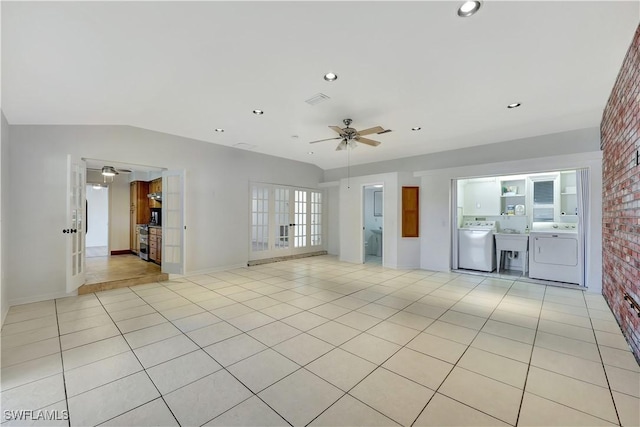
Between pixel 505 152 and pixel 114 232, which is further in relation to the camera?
pixel 114 232

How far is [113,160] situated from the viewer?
4.49m

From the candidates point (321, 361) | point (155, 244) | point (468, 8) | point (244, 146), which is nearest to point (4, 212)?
point (155, 244)

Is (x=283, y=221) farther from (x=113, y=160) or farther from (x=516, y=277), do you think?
(x=516, y=277)

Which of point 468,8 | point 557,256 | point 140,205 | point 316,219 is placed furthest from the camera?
point 316,219

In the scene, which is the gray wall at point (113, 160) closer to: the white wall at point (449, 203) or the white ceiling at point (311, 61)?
the white ceiling at point (311, 61)

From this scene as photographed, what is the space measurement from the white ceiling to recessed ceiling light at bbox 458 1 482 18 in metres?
0.06

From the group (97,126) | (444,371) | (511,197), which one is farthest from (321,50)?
(511,197)

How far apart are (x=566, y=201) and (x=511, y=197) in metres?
0.97

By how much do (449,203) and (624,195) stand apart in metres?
2.98

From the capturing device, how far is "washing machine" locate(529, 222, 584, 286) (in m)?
4.64

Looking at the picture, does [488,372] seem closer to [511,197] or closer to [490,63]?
[490,63]

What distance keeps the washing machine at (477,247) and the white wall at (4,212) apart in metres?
7.58

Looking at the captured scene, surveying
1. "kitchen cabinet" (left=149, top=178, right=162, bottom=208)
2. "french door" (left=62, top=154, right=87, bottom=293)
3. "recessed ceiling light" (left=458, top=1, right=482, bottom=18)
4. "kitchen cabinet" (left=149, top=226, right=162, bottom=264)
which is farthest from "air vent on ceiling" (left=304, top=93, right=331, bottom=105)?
"kitchen cabinet" (left=149, top=178, right=162, bottom=208)

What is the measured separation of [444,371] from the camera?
7.09ft
